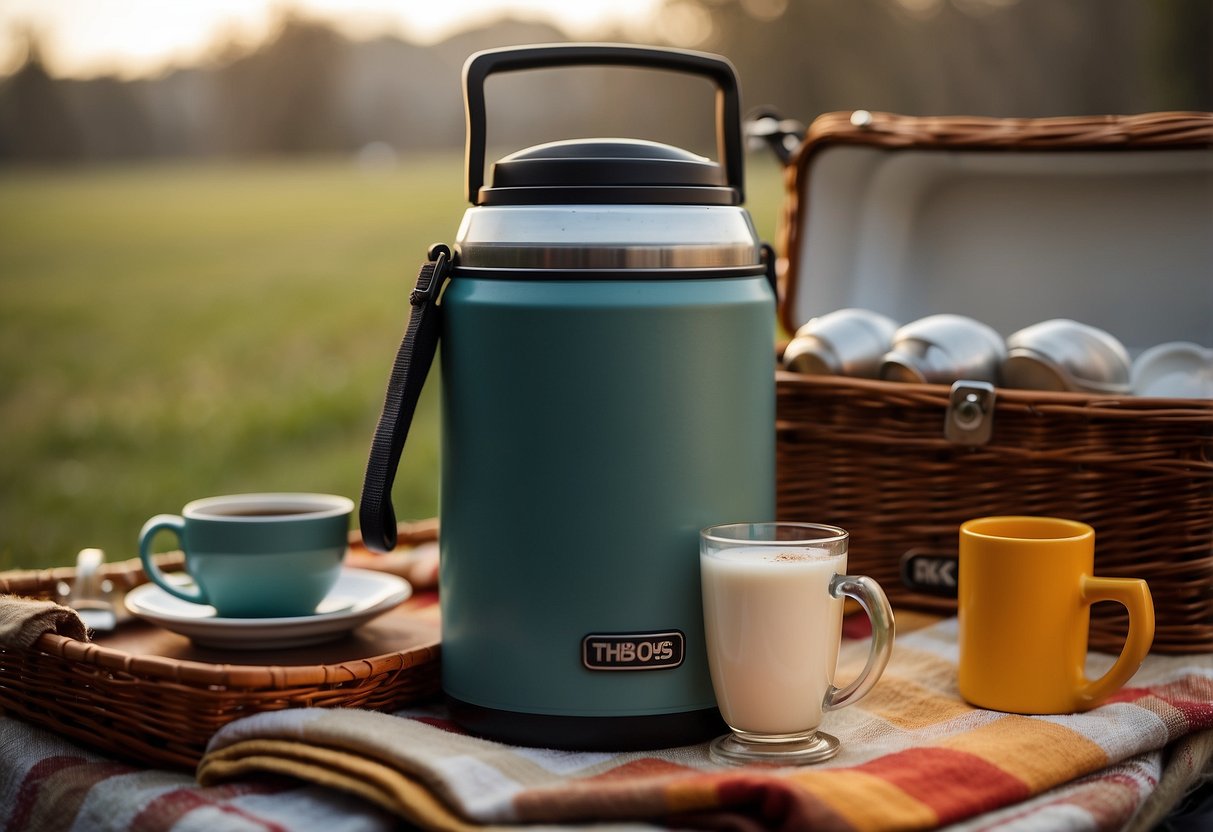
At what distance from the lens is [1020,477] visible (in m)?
1.16

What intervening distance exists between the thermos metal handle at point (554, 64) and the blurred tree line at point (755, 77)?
2922 millimetres

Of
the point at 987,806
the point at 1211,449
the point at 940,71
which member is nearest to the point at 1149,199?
the point at 1211,449

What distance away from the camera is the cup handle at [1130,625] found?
917mm

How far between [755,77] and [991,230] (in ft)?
9.64

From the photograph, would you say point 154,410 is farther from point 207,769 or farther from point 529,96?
point 207,769

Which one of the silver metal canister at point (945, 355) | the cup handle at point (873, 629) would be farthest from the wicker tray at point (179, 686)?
the silver metal canister at point (945, 355)

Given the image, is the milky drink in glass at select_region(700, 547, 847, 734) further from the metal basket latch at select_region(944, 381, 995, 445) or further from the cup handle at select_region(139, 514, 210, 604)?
the cup handle at select_region(139, 514, 210, 604)

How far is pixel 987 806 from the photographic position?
773 millimetres

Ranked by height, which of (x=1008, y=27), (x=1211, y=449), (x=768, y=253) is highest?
(x=1008, y=27)

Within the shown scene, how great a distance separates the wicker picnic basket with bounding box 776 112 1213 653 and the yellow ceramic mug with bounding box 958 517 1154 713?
19 centimetres

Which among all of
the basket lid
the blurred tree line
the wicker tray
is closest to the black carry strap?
the wicker tray

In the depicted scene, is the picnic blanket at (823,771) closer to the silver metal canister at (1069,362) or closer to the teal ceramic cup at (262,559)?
the teal ceramic cup at (262,559)

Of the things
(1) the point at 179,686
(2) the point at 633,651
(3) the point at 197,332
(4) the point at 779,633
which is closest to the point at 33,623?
(1) the point at 179,686

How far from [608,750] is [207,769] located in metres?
0.28
